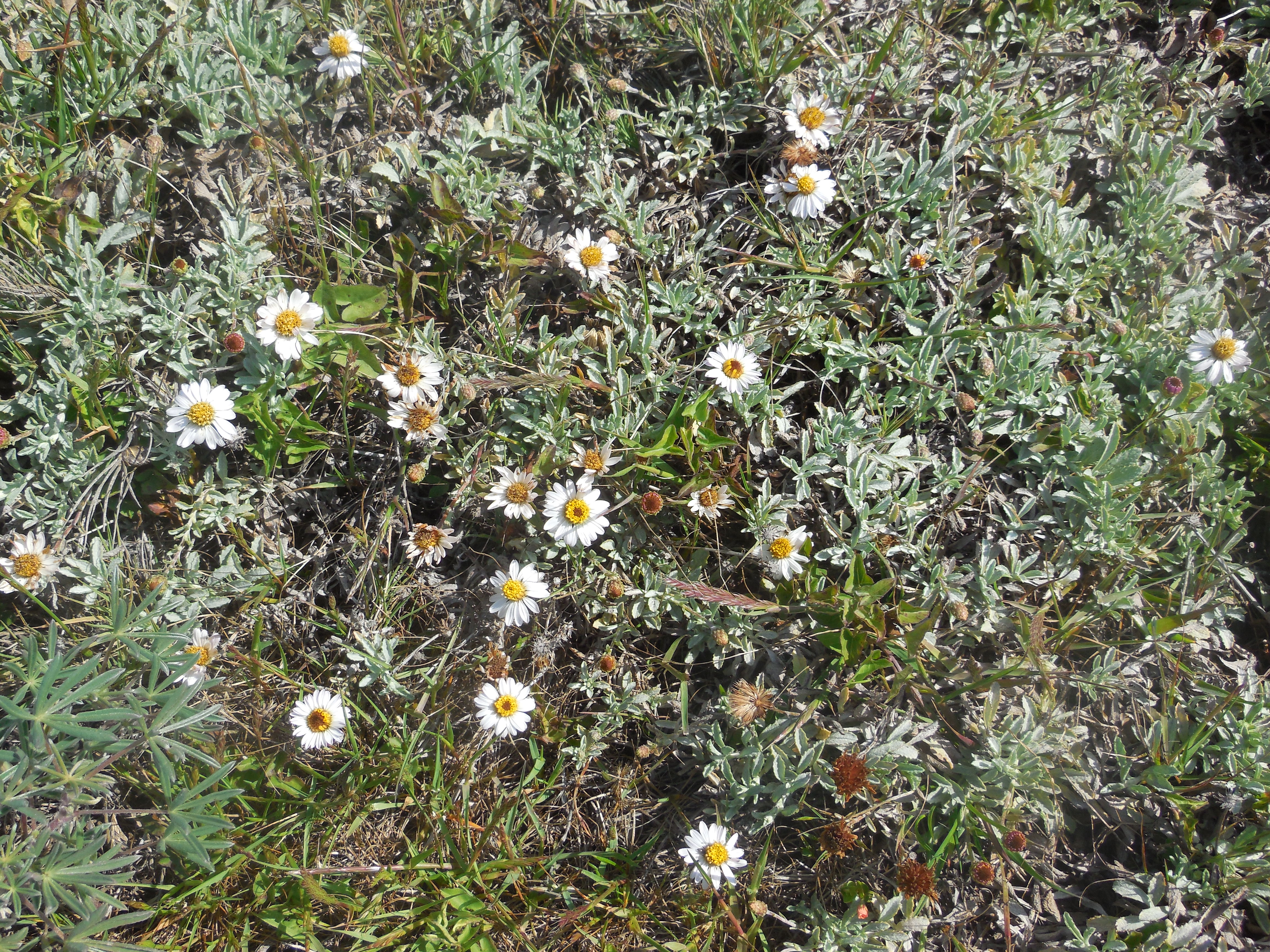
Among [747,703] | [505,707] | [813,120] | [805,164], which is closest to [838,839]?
[747,703]

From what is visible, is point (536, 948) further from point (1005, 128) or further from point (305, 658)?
point (1005, 128)

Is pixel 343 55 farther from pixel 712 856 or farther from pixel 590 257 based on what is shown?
pixel 712 856

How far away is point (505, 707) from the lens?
8.77 ft

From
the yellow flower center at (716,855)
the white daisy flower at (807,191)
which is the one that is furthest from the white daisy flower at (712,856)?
the white daisy flower at (807,191)

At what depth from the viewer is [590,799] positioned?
2768 millimetres

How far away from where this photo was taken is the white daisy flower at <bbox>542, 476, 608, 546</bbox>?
2.70 m

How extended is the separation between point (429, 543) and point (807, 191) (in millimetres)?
1942

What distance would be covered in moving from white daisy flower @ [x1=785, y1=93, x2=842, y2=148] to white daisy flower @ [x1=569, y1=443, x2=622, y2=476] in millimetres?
1471

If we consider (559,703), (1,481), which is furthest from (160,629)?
(559,703)

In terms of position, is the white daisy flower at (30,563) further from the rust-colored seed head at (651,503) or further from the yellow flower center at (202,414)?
the rust-colored seed head at (651,503)

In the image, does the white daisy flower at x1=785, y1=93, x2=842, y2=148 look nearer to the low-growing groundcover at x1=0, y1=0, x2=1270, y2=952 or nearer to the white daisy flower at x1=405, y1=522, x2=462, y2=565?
the low-growing groundcover at x1=0, y1=0, x2=1270, y2=952

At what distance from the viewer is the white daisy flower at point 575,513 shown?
2697 mm

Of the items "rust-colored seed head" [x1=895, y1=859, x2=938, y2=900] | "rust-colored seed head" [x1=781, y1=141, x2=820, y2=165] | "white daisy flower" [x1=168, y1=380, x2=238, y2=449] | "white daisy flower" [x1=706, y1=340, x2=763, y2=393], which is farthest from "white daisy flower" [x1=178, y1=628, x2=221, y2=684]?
"rust-colored seed head" [x1=781, y1=141, x2=820, y2=165]

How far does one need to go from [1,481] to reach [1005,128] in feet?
13.0
